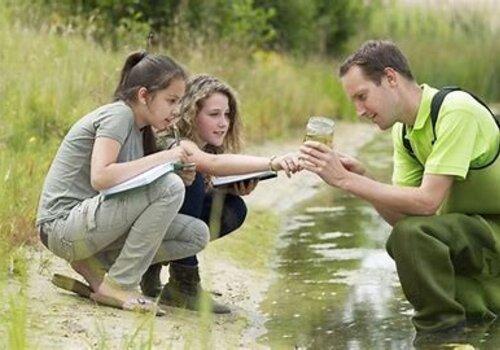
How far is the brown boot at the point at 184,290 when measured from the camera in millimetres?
6391

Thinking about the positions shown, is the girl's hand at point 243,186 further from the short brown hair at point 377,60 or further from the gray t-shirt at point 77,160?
the short brown hair at point 377,60

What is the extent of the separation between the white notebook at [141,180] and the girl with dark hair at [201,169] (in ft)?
1.18

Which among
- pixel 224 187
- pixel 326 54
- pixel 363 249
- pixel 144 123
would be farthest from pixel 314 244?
pixel 326 54

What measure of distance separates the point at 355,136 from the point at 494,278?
913 cm

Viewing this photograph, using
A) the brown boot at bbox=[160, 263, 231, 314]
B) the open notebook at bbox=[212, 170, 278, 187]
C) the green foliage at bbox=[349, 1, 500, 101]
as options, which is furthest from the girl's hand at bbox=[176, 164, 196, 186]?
the green foliage at bbox=[349, 1, 500, 101]

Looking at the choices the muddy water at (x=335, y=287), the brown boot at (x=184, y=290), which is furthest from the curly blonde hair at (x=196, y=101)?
the muddy water at (x=335, y=287)

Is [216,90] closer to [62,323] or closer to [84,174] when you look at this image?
[84,174]

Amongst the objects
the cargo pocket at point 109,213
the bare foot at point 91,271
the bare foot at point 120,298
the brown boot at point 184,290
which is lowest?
the brown boot at point 184,290

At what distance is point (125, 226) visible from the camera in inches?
233

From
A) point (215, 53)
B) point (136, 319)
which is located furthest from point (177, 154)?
point (215, 53)

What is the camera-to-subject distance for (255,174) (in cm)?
624

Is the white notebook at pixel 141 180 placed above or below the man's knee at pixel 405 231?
above

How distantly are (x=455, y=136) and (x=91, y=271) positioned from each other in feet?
5.57

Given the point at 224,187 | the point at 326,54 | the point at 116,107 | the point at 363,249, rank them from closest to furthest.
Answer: the point at 116,107, the point at 224,187, the point at 363,249, the point at 326,54
